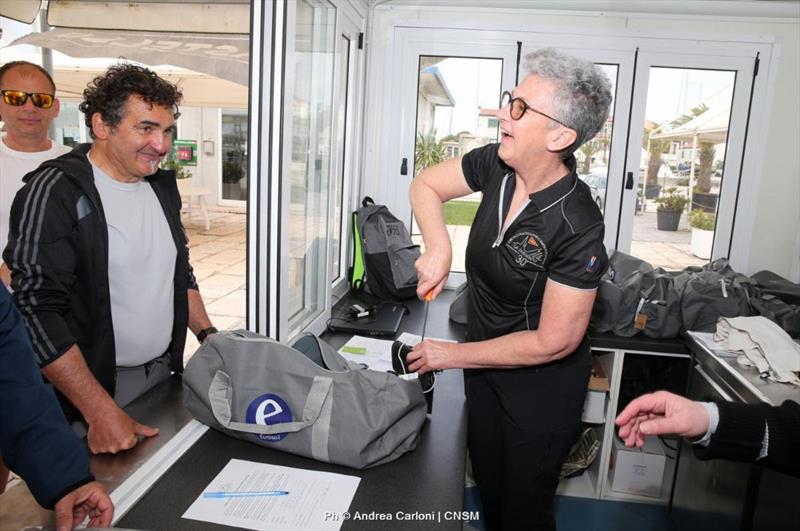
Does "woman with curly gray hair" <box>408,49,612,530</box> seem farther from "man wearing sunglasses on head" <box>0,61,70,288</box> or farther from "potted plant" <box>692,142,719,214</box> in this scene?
"potted plant" <box>692,142,719,214</box>

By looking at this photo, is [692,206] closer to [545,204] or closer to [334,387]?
[545,204]

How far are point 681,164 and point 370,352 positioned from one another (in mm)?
2365

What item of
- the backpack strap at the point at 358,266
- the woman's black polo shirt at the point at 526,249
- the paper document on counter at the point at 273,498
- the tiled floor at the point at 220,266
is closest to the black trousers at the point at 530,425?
the woman's black polo shirt at the point at 526,249

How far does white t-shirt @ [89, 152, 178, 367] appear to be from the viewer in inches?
63.5

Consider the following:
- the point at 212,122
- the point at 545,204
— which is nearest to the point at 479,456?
the point at 545,204

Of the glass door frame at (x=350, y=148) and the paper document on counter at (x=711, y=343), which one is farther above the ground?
the glass door frame at (x=350, y=148)

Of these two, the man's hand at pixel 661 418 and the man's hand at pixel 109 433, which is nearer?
the man's hand at pixel 661 418

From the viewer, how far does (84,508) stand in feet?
3.52

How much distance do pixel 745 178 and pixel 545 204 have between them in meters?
2.47

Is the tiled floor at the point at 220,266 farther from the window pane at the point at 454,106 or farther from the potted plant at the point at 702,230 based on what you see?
the potted plant at the point at 702,230

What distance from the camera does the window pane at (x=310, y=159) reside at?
2221mm

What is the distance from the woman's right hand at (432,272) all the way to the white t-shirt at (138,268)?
76 centimetres

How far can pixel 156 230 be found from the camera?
1721 mm

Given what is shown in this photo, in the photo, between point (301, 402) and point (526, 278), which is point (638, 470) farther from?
point (301, 402)
